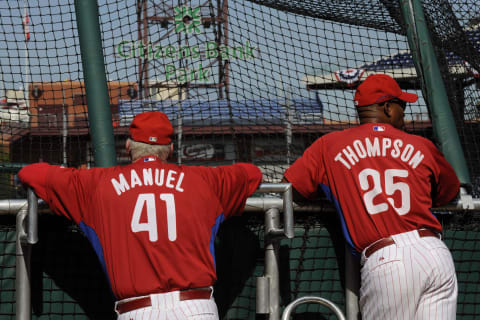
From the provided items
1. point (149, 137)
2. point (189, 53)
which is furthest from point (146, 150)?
point (189, 53)

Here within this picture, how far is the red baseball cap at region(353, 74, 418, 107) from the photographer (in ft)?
9.78

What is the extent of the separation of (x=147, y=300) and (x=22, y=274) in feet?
2.40

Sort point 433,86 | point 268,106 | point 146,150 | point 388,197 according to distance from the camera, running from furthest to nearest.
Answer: point 268,106, point 433,86, point 388,197, point 146,150

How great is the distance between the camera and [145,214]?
7.84ft

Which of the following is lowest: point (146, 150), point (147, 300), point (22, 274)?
point (147, 300)

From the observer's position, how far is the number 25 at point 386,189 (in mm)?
2703

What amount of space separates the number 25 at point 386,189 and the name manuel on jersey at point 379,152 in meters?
0.08

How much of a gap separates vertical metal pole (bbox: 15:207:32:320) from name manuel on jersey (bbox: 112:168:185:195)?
56 centimetres

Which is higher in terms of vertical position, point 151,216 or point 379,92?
point 379,92

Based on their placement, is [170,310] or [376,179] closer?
[170,310]

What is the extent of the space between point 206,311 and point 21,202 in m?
1.05

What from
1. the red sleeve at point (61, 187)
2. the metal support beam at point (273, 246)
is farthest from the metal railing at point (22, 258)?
the metal support beam at point (273, 246)

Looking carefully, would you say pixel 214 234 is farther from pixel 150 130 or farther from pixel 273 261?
pixel 150 130

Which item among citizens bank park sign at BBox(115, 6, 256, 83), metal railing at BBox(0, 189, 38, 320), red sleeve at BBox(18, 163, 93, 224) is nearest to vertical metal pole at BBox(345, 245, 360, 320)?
red sleeve at BBox(18, 163, 93, 224)
